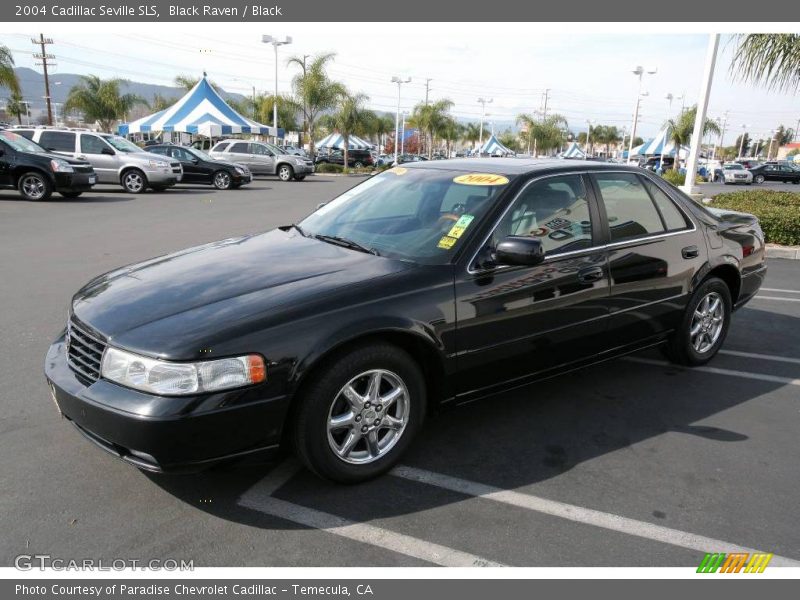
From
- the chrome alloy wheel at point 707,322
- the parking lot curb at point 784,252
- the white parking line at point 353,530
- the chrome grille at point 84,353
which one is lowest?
the white parking line at point 353,530

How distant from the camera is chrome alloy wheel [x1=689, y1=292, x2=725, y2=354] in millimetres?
4914

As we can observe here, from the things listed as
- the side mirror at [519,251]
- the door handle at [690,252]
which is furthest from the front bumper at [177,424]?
the door handle at [690,252]

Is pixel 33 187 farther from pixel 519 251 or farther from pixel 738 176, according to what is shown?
pixel 738 176

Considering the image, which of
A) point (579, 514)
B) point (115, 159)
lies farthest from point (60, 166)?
point (579, 514)

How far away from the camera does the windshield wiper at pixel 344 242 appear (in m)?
3.62

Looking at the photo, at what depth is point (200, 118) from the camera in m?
30.5

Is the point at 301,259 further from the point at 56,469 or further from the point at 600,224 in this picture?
the point at 600,224

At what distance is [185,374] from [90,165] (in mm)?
15942

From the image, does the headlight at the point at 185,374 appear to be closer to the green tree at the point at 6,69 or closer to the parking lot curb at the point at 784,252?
the parking lot curb at the point at 784,252

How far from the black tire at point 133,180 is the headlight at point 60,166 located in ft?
9.81

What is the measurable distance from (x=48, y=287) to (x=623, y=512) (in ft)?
21.0

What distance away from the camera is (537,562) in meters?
2.65
